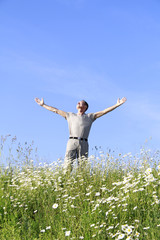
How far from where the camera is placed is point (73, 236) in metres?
4.51

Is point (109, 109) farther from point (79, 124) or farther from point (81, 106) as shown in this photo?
point (79, 124)

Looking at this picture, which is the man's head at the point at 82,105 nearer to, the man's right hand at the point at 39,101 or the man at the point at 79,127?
the man at the point at 79,127

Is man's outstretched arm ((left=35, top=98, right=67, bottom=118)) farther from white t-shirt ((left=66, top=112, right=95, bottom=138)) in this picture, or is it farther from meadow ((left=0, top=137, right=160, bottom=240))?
meadow ((left=0, top=137, right=160, bottom=240))

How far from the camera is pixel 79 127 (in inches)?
350

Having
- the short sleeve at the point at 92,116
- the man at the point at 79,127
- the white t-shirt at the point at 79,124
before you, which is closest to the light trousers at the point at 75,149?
the man at the point at 79,127

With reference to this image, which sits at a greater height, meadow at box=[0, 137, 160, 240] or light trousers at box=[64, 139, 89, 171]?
light trousers at box=[64, 139, 89, 171]

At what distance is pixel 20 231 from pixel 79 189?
1497 mm

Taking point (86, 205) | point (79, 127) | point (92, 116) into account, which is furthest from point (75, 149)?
point (86, 205)

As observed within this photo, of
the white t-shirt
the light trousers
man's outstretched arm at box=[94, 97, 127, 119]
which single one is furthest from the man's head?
the light trousers

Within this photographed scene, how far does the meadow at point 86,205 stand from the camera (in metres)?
4.52

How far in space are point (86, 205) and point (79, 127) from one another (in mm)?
3619

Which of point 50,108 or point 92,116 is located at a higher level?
point 50,108

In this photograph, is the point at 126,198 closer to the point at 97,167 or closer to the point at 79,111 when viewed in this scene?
the point at 97,167

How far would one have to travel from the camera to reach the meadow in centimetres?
452
